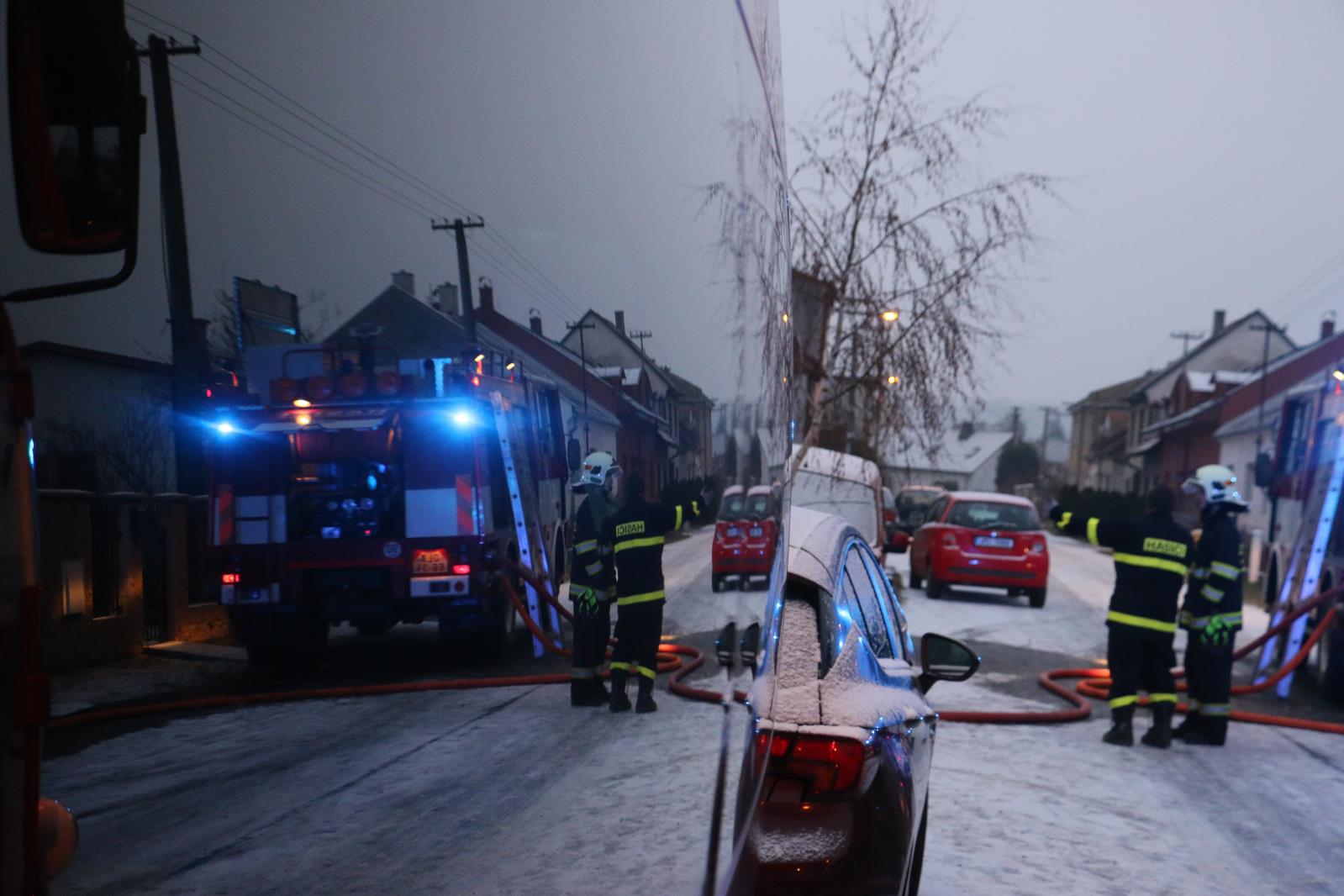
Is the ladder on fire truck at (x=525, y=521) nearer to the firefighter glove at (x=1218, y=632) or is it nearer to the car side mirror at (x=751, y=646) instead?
the car side mirror at (x=751, y=646)

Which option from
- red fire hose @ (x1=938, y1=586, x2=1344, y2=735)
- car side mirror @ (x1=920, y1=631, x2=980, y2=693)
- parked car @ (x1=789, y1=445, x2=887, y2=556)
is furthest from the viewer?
parked car @ (x1=789, y1=445, x2=887, y2=556)

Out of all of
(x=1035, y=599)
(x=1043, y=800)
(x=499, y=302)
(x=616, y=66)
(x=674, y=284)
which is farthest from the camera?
(x=1035, y=599)

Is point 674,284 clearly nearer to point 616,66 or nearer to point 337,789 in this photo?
Result: point 616,66

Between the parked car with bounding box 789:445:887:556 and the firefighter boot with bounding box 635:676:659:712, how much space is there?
65.8ft

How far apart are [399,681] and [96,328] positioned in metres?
0.37

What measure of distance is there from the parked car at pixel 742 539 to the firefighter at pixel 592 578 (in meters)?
0.37

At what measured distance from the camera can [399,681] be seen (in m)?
0.98

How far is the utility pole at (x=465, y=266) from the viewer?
3.18ft

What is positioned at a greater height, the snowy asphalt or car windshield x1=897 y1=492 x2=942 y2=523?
car windshield x1=897 y1=492 x2=942 y2=523

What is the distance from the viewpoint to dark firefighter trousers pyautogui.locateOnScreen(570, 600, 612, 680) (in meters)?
1.30

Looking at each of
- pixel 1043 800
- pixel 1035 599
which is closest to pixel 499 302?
pixel 1043 800

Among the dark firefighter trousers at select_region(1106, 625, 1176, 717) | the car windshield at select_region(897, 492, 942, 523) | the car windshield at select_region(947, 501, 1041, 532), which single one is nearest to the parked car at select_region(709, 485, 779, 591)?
the dark firefighter trousers at select_region(1106, 625, 1176, 717)

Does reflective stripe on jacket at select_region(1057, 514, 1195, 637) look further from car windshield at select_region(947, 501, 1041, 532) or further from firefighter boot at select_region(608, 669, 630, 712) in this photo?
car windshield at select_region(947, 501, 1041, 532)

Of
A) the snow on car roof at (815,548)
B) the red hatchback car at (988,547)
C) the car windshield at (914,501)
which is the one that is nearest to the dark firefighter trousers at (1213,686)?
the snow on car roof at (815,548)
